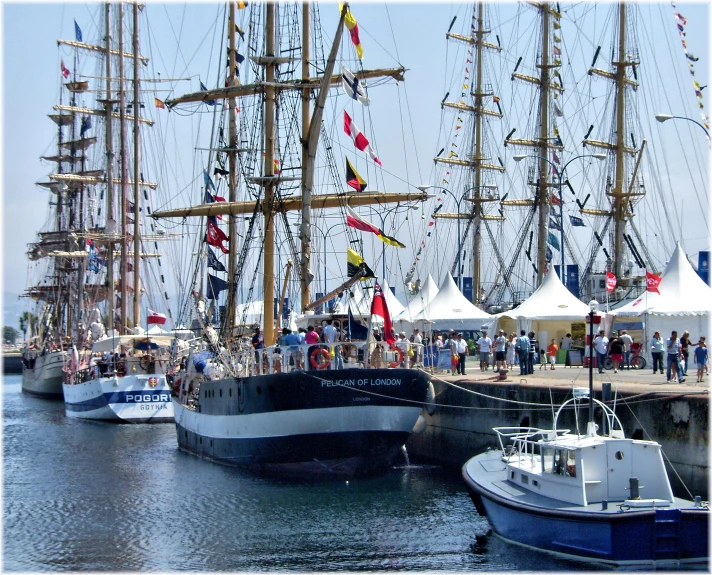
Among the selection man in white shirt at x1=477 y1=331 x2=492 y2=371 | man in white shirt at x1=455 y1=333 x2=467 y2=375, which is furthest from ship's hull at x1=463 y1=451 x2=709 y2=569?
man in white shirt at x1=477 y1=331 x2=492 y2=371

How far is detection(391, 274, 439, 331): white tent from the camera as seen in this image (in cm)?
4588

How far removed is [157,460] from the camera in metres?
33.7

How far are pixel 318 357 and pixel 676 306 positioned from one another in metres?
14.6

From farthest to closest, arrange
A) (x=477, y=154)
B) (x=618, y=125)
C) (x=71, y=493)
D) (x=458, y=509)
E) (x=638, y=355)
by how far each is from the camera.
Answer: (x=477, y=154), (x=618, y=125), (x=638, y=355), (x=71, y=493), (x=458, y=509)

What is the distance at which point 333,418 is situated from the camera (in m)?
26.9

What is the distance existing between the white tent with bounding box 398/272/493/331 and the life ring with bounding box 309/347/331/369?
15.6 meters

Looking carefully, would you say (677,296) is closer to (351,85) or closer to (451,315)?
(451,315)

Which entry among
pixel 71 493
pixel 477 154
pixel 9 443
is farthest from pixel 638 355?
pixel 477 154

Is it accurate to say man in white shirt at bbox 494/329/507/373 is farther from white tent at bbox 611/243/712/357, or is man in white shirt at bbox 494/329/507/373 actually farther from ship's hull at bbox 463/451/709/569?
ship's hull at bbox 463/451/709/569

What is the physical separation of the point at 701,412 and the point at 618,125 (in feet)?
132

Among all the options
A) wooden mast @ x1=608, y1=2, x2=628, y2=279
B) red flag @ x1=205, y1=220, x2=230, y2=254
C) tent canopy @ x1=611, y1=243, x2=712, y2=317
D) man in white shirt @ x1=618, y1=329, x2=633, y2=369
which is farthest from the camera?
wooden mast @ x1=608, y1=2, x2=628, y2=279

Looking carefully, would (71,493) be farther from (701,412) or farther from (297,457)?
(701,412)

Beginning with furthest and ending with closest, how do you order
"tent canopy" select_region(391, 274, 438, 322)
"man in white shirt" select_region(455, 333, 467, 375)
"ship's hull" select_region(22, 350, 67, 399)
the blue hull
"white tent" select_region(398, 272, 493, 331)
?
"ship's hull" select_region(22, 350, 67, 399) < "tent canopy" select_region(391, 274, 438, 322) < "white tent" select_region(398, 272, 493, 331) < "man in white shirt" select_region(455, 333, 467, 375) < the blue hull

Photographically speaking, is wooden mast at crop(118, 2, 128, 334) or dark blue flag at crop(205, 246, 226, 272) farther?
wooden mast at crop(118, 2, 128, 334)
